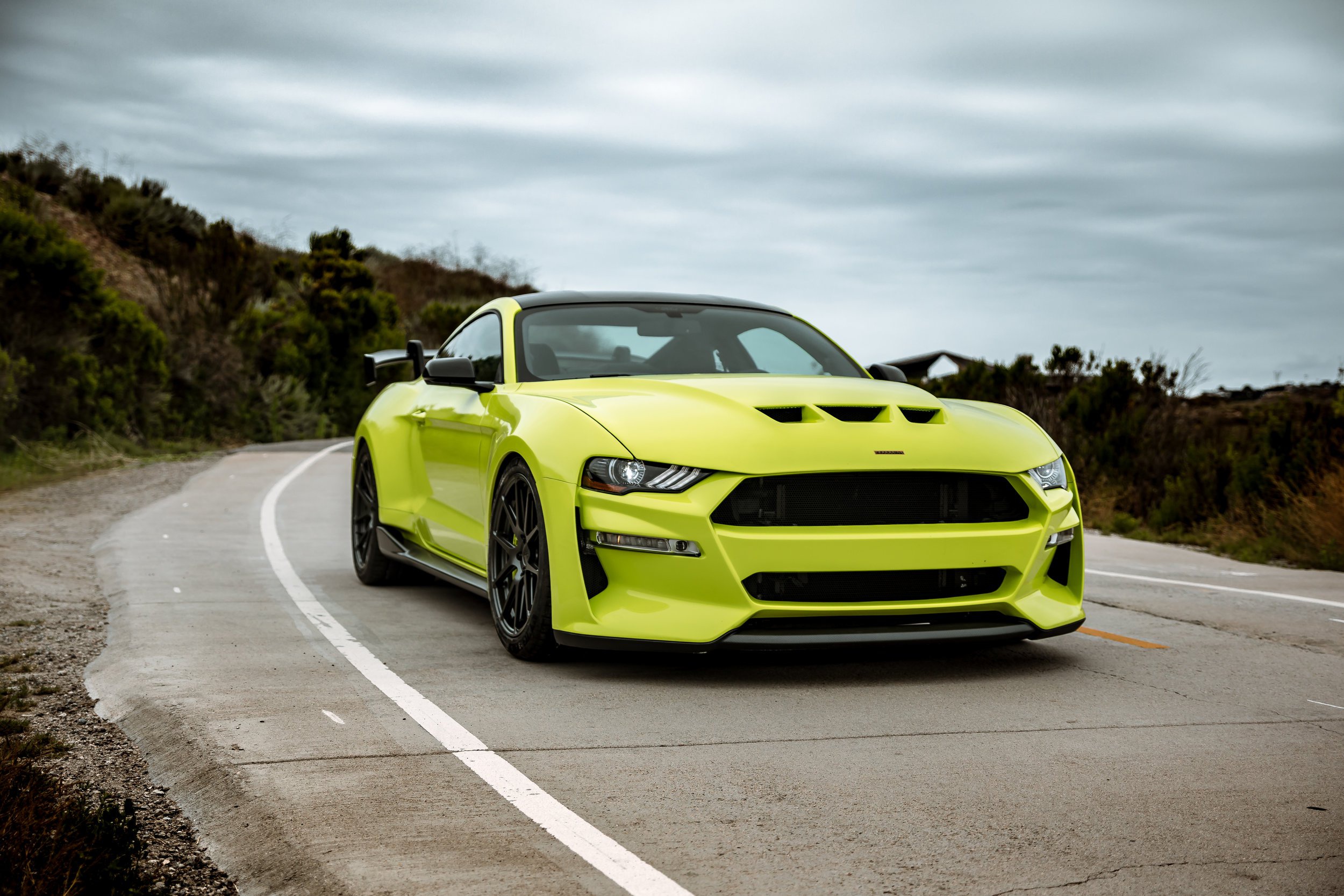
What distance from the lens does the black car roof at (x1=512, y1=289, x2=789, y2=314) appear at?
23.1ft

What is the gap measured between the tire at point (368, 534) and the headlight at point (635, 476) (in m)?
3.17

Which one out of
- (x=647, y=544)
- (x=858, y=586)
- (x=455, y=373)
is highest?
(x=455, y=373)

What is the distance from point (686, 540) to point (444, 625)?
2.18 metres

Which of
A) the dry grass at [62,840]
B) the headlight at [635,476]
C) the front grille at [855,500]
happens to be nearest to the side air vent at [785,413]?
the front grille at [855,500]

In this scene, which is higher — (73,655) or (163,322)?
(163,322)

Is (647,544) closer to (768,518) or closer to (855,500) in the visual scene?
(768,518)

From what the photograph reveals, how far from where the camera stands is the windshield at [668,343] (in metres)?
6.84

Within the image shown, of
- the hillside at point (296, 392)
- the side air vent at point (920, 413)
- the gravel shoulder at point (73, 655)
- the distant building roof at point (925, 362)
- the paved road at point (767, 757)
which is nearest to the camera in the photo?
the paved road at point (767, 757)

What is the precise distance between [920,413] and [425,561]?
120 inches

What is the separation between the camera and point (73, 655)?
6.02 m

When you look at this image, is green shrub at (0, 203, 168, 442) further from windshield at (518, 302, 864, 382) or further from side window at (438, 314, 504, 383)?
windshield at (518, 302, 864, 382)

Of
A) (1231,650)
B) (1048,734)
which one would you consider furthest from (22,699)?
(1231,650)

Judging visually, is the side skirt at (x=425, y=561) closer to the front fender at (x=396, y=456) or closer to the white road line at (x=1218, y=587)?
the front fender at (x=396, y=456)

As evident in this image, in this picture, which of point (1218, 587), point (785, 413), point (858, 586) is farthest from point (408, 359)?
point (1218, 587)
